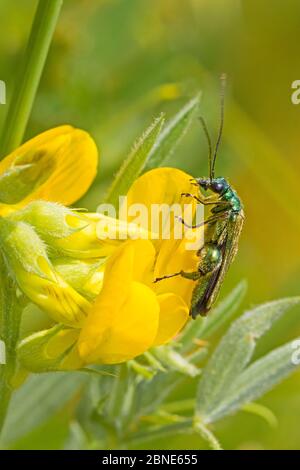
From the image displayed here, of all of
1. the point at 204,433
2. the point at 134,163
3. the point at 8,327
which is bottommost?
the point at 204,433

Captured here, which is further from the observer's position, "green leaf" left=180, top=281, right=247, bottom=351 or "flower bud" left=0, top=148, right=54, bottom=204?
"green leaf" left=180, top=281, right=247, bottom=351

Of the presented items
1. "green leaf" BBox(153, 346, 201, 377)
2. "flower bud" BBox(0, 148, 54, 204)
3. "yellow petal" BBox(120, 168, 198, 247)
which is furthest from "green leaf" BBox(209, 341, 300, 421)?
"flower bud" BBox(0, 148, 54, 204)

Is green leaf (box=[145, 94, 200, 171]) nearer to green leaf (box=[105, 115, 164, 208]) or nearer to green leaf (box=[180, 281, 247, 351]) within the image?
green leaf (box=[105, 115, 164, 208])

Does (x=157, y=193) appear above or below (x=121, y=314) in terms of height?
above

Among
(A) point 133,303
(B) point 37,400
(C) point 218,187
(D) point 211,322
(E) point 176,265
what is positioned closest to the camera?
(A) point 133,303

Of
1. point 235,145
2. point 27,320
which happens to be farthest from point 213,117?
point 27,320

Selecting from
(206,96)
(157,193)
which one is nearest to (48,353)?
(157,193)

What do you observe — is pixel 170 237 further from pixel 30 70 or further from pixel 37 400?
pixel 37 400

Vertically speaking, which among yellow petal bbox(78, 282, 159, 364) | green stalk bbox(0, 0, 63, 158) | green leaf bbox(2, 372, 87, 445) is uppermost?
green stalk bbox(0, 0, 63, 158)
